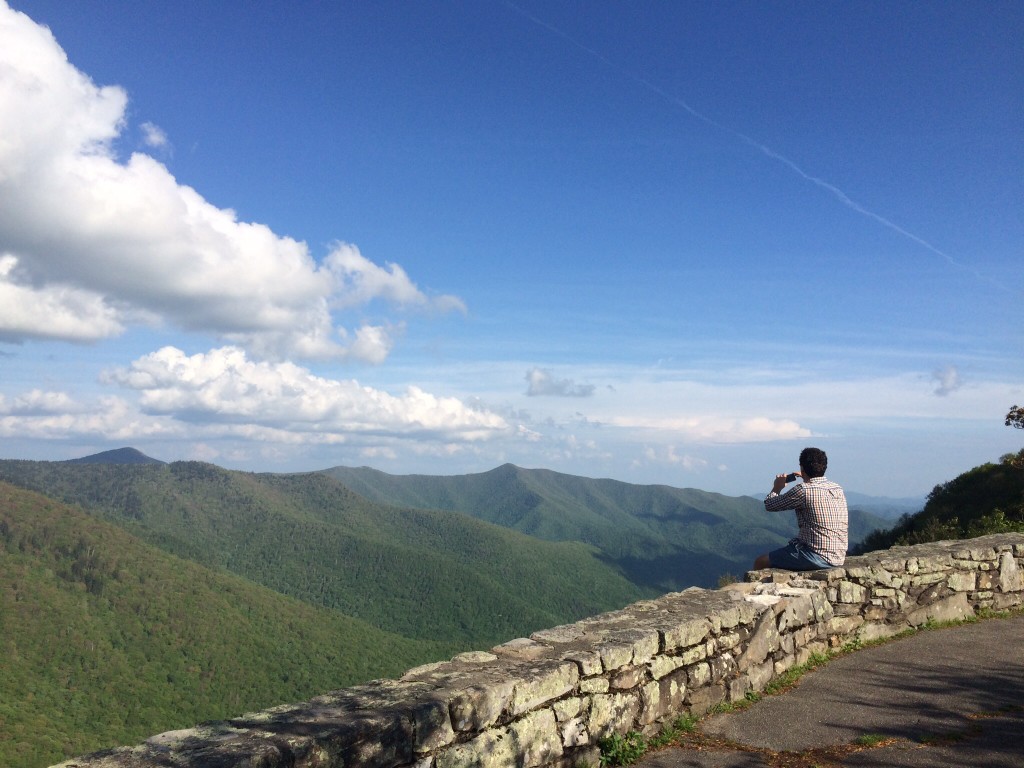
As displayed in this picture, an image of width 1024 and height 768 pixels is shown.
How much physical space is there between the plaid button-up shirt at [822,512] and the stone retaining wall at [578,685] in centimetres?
33

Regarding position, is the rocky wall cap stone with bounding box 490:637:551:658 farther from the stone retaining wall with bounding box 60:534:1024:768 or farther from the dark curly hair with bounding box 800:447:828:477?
the dark curly hair with bounding box 800:447:828:477

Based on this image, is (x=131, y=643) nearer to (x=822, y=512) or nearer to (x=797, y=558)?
(x=797, y=558)

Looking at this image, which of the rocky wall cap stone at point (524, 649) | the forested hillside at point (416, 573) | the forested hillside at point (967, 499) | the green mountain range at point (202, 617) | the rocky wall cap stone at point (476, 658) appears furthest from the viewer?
the forested hillside at point (416, 573)

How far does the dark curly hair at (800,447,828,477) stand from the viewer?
8031mm

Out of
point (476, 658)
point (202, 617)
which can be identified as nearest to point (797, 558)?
point (476, 658)

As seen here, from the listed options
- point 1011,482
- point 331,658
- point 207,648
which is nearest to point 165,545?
point 207,648

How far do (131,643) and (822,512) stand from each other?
379 ft

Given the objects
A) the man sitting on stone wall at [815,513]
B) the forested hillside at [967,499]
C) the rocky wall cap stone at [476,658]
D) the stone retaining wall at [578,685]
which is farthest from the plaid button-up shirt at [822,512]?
the forested hillside at [967,499]

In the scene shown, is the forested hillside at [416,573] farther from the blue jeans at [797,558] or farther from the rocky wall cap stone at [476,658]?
the rocky wall cap stone at [476,658]

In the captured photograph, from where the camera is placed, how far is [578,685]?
4.95 meters

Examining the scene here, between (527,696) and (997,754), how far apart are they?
340cm

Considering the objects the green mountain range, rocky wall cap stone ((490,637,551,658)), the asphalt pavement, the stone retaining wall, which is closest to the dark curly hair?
the stone retaining wall

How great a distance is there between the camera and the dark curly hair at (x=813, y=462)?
316 inches

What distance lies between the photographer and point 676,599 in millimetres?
7008
